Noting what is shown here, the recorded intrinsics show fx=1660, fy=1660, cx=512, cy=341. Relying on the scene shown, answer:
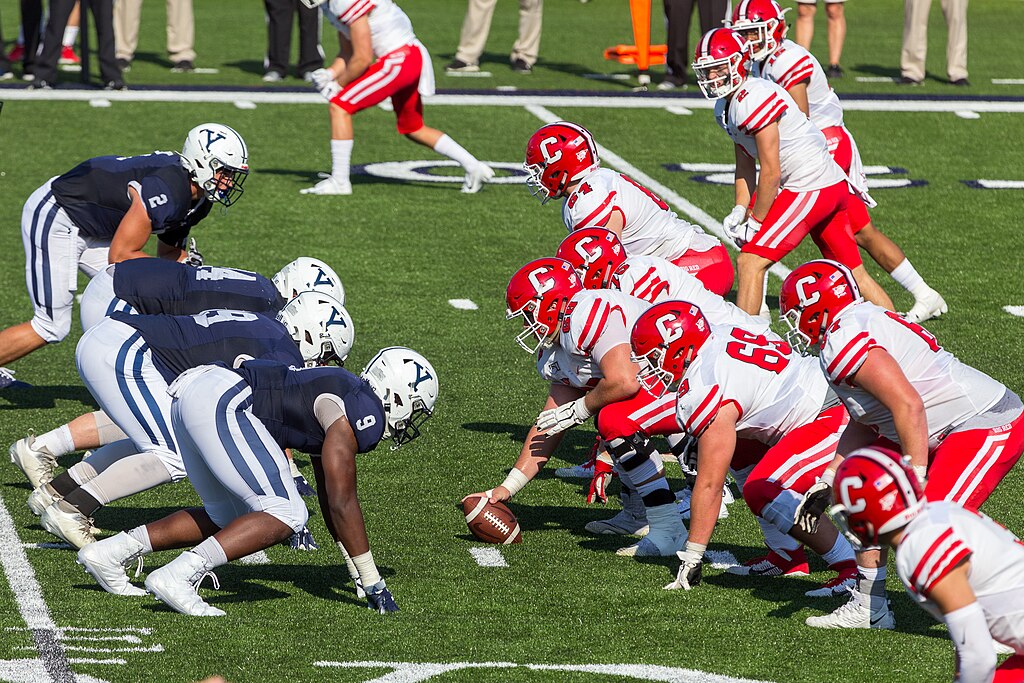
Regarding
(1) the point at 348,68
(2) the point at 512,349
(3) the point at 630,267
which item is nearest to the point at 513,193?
(1) the point at 348,68

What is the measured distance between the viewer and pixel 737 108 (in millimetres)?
8445

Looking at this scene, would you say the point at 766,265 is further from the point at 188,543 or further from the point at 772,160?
the point at 188,543

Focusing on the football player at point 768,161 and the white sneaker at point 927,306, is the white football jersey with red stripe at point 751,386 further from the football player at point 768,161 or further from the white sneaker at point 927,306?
the white sneaker at point 927,306

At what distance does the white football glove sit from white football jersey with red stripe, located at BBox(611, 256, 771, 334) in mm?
592

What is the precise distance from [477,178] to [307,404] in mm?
7457

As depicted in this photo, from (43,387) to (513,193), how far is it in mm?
5291

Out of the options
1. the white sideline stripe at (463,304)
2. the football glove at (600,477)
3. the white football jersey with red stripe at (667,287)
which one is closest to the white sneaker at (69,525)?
the football glove at (600,477)

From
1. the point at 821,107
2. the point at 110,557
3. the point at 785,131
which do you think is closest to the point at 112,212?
the point at 110,557

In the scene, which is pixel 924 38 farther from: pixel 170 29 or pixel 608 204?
pixel 608 204

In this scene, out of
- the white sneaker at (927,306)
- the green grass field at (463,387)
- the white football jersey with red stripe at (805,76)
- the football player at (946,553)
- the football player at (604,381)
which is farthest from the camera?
the white sneaker at (927,306)

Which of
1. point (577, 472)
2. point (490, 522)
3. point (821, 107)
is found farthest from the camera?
point (821, 107)

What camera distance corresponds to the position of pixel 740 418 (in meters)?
A: 5.95

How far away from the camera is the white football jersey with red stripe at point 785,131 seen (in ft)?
27.7

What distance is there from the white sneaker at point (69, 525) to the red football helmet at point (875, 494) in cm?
301
